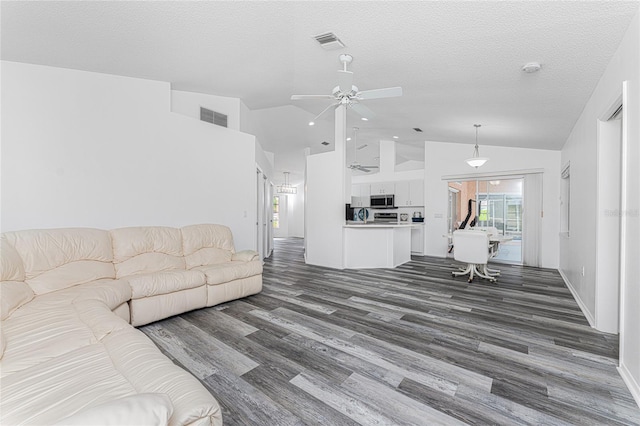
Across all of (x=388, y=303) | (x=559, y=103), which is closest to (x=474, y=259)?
(x=388, y=303)

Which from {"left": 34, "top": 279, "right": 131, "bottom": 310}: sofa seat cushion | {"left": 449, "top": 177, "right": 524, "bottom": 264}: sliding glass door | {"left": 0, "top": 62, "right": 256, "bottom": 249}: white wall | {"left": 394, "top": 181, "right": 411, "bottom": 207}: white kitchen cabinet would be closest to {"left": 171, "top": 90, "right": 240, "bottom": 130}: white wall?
{"left": 0, "top": 62, "right": 256, "bottom": 249}: white wall

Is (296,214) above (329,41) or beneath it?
beneath

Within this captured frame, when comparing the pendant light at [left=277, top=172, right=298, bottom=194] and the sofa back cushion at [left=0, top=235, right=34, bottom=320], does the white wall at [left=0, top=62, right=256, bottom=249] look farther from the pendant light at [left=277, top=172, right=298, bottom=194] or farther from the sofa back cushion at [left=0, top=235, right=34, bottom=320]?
the pendant light at [left=277, top=172, right=298, bottom=194]

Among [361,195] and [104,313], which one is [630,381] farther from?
[361,195]

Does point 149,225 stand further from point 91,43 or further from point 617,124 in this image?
point 617,124

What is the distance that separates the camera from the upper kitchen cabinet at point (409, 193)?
770cm

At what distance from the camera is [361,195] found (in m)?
8.95

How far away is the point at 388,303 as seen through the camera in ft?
11.6

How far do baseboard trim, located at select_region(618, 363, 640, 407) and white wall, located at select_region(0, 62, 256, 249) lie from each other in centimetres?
488

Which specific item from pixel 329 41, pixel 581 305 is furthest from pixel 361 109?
pixel 581 305

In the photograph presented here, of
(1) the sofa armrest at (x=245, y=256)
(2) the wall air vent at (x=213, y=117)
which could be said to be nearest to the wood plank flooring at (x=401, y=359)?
(1) the sofa armrest at (x=245, y=256)

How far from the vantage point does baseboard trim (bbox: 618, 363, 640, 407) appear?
1.72m

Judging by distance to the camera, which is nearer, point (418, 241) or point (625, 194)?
point (625, 194)

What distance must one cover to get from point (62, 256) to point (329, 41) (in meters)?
3.51
